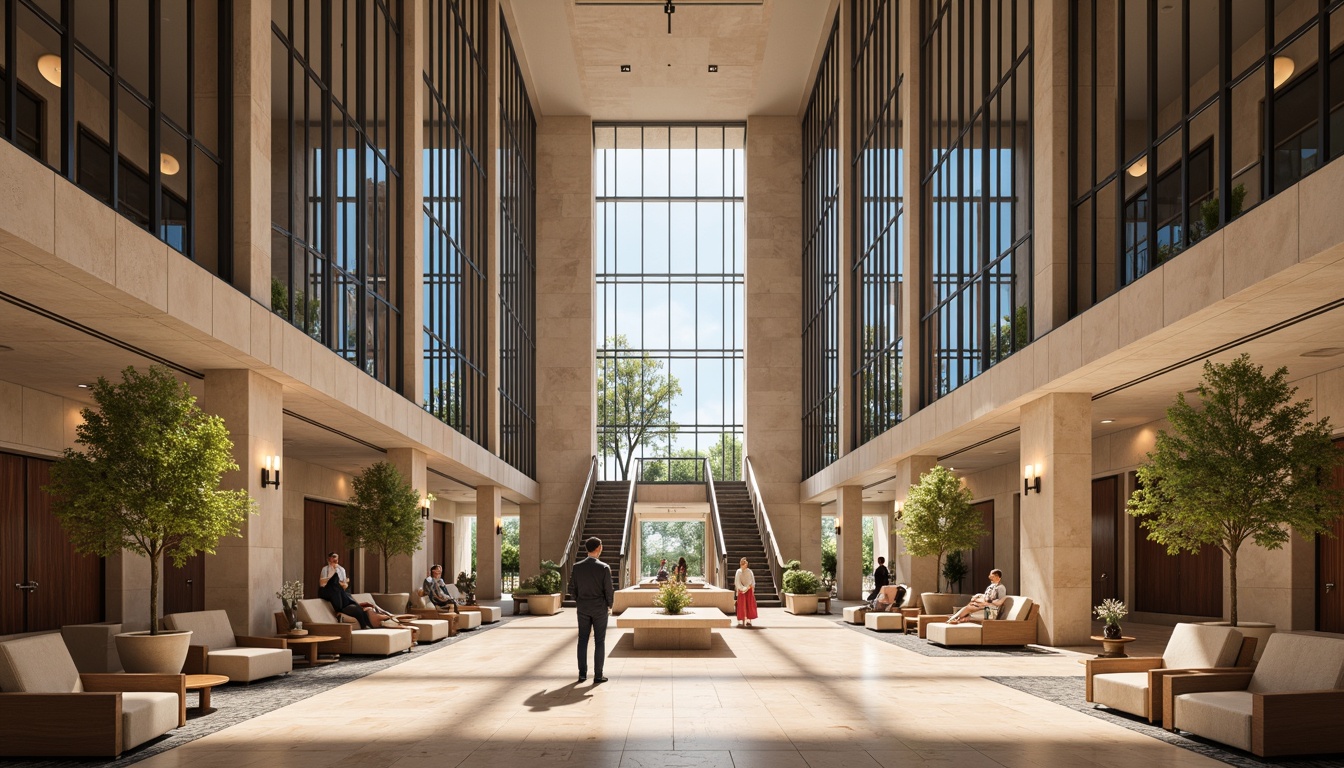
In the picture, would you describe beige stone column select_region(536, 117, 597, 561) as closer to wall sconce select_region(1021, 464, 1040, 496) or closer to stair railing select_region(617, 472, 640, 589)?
stair railing select_region(617, 472, 640, 589)

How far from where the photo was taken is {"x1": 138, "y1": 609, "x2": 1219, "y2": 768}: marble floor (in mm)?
Answer: 8367

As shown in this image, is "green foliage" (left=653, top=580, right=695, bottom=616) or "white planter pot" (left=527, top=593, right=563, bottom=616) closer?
"green foliage" (left=653, top=580, right=695, bottom=616)

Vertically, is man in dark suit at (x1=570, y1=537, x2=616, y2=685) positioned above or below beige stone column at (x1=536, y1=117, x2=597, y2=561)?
below

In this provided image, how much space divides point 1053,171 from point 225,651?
12742 mm

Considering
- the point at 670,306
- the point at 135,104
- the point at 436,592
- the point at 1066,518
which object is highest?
the point at 135,104

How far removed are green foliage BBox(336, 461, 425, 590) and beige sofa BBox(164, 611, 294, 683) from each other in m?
6.77

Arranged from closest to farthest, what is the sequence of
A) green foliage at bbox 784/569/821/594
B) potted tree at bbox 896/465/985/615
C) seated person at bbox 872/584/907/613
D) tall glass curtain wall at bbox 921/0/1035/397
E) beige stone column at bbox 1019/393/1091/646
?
beige stone column at bbox 1019/393/1091/646 < tall glass curtain wall at bbox 921/0/1035/397 < potted tree at bbox 896/465/985/615 < seated person at bbox 872/584/907/613 < green foliage at bbox 784/569/821/594

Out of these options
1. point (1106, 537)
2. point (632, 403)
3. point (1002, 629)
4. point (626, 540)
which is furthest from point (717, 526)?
point (1002, 629)

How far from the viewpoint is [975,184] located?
67.9 feet

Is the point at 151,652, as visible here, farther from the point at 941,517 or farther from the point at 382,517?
the point at 941,517

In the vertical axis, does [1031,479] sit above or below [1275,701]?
above

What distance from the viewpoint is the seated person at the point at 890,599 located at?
22719 millimetres

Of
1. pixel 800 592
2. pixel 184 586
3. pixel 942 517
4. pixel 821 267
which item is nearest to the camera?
pixel 942 517

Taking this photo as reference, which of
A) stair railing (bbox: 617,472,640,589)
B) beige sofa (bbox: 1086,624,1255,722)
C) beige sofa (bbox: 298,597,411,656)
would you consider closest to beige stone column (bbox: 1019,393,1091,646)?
beige sofa (bbox: 1086,624,1255,722)
